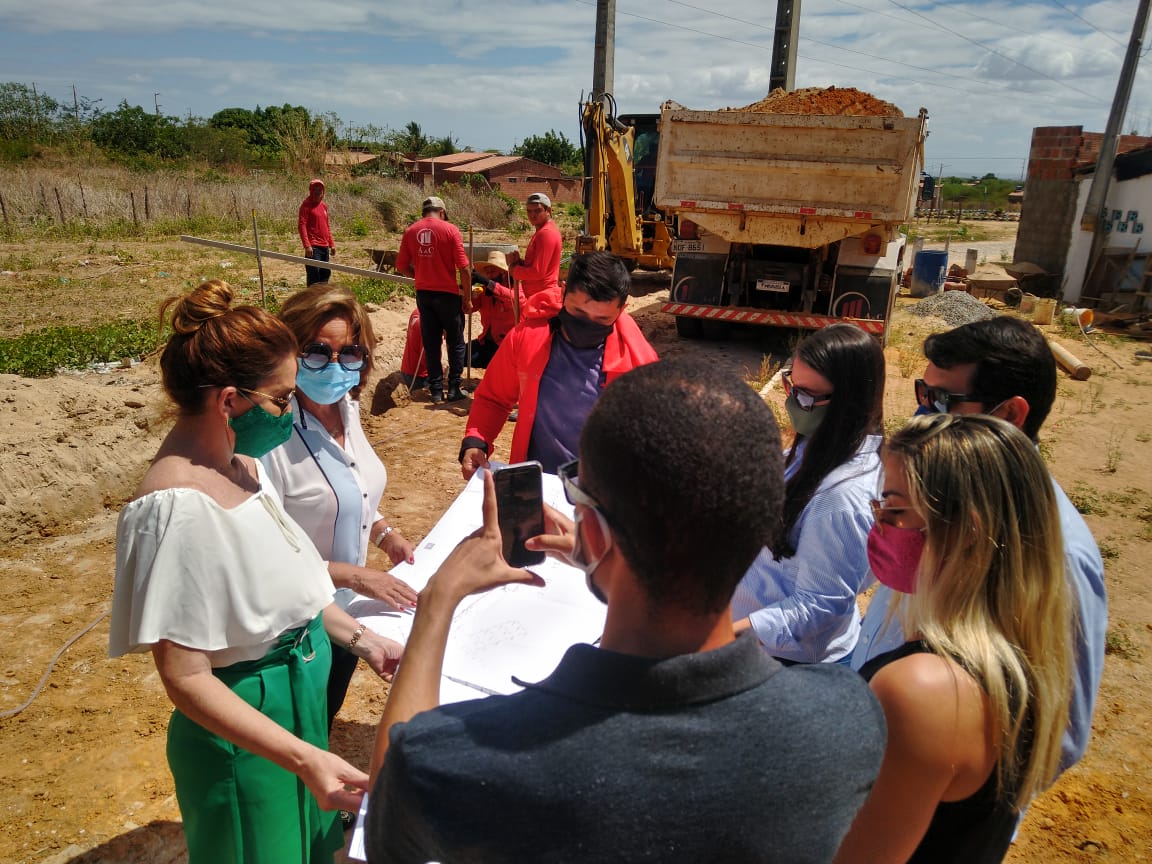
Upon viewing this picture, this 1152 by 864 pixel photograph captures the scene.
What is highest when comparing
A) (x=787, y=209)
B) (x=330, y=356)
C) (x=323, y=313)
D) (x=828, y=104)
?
(x=828, y=104)

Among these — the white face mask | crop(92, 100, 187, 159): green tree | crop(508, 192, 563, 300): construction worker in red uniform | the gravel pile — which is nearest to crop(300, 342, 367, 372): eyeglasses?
the white face mask

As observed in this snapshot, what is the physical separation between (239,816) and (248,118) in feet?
213

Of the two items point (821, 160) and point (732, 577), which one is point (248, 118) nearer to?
point (821, 160)

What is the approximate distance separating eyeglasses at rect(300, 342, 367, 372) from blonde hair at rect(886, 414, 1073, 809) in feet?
6.01

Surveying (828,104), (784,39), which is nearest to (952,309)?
(828,104)

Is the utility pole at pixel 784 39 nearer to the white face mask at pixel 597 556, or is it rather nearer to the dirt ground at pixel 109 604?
the dirt ground at pixel 109 604

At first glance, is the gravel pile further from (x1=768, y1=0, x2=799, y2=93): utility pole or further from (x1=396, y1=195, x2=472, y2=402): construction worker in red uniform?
(x1=396, y1=195, x2=472, y2=402): construction worker in red uniform

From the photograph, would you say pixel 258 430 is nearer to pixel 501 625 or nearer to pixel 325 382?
pixel 325 382

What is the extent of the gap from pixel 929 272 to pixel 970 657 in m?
17.0

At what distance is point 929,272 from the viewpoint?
16359mm

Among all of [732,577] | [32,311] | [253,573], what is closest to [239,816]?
[253,573]

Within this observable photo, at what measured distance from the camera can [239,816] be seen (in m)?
1.89

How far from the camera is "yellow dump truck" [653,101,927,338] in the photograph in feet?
26.9

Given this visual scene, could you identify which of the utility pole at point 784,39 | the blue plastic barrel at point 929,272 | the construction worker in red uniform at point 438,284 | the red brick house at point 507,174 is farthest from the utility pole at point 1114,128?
the red brick house at point 507,174
